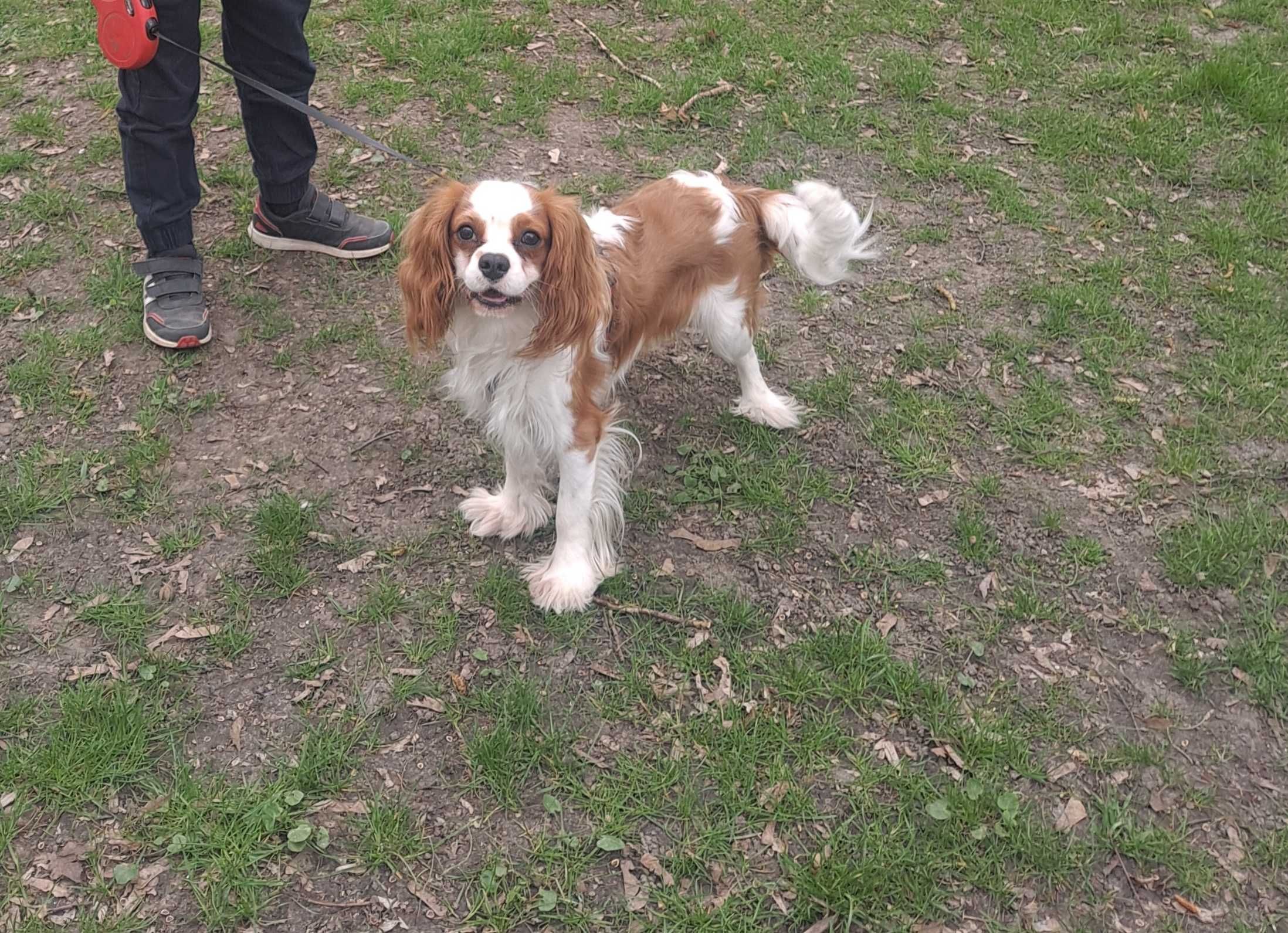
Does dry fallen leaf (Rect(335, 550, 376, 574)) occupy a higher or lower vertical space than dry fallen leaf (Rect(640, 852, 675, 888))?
lower

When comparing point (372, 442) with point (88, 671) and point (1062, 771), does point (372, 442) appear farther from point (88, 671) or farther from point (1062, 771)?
point (1062, 771)

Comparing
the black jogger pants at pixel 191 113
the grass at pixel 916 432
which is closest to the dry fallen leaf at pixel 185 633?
the black jogger pants at pixel 191 113

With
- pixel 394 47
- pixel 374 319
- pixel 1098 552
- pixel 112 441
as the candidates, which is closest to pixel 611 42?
pixel 394 47

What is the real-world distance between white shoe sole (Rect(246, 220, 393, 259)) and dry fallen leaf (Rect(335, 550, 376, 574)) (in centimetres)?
173

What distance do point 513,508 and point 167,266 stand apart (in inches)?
76.0

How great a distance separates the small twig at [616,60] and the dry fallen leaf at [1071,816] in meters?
4.44

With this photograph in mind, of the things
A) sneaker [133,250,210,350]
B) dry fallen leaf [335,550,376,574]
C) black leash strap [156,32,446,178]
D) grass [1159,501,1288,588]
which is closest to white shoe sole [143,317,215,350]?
sneaker [133,250,210,350]

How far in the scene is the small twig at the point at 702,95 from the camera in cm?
540

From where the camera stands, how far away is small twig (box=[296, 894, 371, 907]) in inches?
97.0

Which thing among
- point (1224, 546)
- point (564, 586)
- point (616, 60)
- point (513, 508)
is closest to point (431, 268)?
point (513, 508)

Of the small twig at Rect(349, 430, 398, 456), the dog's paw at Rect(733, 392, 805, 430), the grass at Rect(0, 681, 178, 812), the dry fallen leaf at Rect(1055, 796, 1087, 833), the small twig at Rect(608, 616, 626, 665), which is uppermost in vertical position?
the dog's paw at Rect(733, 392, 805, 430)

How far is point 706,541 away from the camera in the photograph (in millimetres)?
3406

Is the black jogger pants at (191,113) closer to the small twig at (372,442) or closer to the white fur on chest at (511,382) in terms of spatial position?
the small twig at (372,442)

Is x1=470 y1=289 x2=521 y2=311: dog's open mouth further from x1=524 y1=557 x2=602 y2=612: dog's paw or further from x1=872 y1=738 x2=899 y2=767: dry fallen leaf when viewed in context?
x1=872 y1=738 x2=899 y2=767: dry fallen leaf
